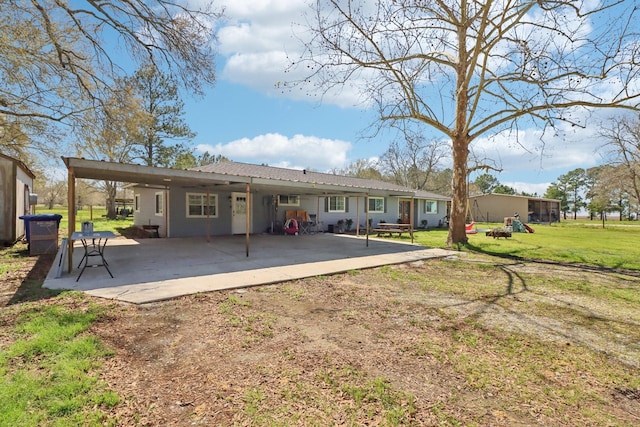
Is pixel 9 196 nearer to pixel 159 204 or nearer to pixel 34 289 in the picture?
pixel 159 204

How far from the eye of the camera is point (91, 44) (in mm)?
9695

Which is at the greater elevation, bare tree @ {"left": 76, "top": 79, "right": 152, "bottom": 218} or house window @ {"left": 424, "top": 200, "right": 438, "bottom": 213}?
bare tree @ {"left": 76, "top": 79, "right": 152, "bottom": 218}

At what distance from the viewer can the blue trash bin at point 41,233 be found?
8477mm

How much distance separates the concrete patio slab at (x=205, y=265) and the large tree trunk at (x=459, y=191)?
135 centimetres

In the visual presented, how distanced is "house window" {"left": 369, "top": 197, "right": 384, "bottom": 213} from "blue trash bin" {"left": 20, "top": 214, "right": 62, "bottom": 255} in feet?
49.2

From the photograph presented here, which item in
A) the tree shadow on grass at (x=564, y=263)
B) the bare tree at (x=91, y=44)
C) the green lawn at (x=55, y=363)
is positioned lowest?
the tree shadow on grass at (x=564, y=263)

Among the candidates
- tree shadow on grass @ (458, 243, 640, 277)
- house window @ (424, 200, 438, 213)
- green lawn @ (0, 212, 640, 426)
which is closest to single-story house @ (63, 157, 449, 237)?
tree shadow on grass @ (458, 243, 640, 277)

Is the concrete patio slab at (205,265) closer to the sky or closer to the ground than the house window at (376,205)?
closer to the ground

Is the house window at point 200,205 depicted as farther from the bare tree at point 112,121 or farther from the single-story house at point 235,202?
the bare tree at point 112,121

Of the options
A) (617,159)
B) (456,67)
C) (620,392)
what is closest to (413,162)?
(617,159)

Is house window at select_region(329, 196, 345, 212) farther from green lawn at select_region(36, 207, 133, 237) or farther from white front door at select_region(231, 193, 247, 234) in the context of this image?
green lawn at select_region(36, 207, 133, 237)

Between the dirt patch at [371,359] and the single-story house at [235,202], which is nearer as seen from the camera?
the dirt patch at [371,359]

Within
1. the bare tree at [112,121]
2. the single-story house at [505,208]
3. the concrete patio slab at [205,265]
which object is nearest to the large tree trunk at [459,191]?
the concrete patio slab at [205,265]

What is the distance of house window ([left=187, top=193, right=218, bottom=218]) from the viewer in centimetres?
1311
